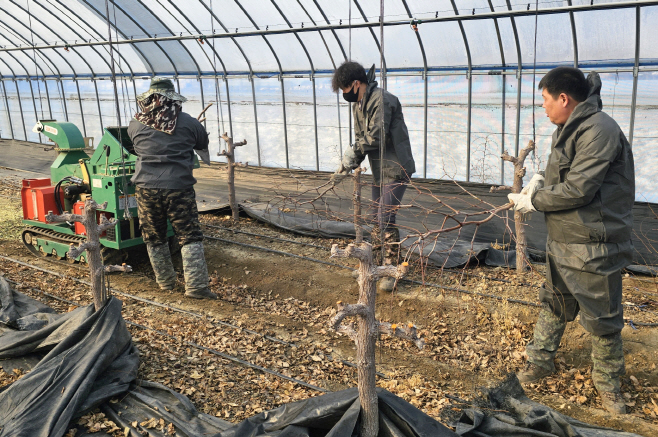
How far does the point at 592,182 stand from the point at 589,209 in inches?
8.5

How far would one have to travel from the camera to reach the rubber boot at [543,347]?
407 centimetres

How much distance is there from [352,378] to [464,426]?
4.57 ft

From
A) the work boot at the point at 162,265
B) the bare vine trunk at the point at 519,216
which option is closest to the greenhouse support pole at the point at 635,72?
the bare vine trunk at the point at 519,216

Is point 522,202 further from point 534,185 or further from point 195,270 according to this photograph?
point 195,270

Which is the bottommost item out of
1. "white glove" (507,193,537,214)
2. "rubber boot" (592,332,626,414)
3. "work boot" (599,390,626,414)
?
"work boot" (599,390,626,414)

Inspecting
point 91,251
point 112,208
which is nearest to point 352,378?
point 91,251

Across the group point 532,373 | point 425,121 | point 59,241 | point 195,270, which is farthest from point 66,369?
point 425,121

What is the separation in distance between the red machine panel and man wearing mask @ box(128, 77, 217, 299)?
6.81 ft

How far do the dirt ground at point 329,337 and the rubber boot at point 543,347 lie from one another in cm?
11

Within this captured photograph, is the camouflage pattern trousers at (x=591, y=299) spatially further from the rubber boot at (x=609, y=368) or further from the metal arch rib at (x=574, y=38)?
the metal arch rib at (x=574, y=38)

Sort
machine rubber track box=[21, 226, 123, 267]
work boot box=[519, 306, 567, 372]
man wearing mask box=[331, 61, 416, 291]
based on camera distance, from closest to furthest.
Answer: work boot box=[519, 306, 567, 372]
man wearing mask box=[331, 61, 416, 291]
machine rubber track box=[21, 226, 123, 267]

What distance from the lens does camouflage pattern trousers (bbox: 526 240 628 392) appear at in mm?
3656

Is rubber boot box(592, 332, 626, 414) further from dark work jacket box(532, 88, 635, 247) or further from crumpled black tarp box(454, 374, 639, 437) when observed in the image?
dark work jacket box(532, 88, 635, 247)

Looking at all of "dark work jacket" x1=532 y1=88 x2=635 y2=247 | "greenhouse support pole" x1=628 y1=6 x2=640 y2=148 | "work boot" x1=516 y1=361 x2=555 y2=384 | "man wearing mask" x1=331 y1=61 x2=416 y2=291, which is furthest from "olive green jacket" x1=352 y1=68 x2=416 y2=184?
"greenhouse support pole" x1=628 y1=6 x2=640 y2=148
